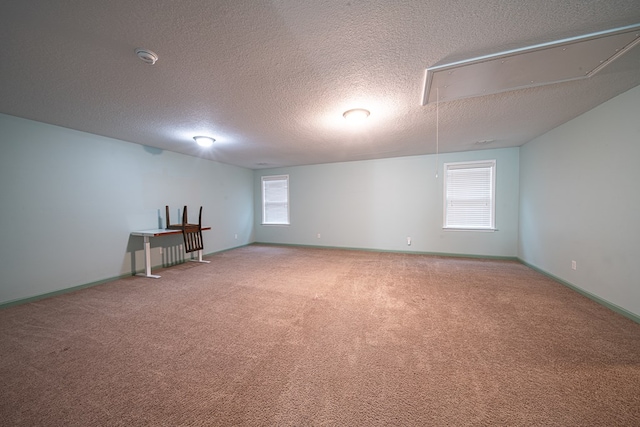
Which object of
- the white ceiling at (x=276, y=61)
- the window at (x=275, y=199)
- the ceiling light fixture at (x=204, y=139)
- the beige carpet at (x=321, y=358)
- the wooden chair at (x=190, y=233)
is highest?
the white ceiling at (x=276, y=61)

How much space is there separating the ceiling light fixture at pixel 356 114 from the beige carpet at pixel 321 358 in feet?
7.46

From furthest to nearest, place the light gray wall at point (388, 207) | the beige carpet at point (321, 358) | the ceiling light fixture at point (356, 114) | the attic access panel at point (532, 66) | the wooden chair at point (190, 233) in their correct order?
the light gray wall at point (388, 207) → the wooden chair at point (190, 233) → the ceiling light fixture at point (356, 114) → the attic access panel at point (532, 66) → the beige carpet at point (321, 358)

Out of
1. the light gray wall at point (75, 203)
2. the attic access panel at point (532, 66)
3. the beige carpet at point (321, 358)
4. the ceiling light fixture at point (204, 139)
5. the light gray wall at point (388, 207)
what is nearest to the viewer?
the beige carpet at point (321, 358)

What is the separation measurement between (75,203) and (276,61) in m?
3.75

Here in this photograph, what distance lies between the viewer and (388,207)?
535 centimetres

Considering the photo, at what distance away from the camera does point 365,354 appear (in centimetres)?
174

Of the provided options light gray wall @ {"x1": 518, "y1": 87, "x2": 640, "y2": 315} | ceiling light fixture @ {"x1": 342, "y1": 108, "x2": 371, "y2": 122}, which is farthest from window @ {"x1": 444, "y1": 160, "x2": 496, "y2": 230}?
ceiling light fixture @ {"x1": 342, "y1": 108, "x2": 371, "y2": 122}

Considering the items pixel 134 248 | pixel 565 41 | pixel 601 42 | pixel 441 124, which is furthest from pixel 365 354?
pixel 134 248

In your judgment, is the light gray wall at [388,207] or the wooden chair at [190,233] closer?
A: the wooden chair at [190,233]

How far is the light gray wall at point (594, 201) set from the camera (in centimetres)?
220

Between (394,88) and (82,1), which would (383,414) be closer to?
(394,88)

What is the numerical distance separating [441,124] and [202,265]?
195 inches

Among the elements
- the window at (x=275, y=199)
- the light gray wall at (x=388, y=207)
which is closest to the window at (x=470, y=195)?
the light gray wall at (x=388, y=207)

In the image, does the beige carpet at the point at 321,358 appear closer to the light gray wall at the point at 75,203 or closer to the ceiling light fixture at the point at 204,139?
the light gray wall at the point at 75,203
